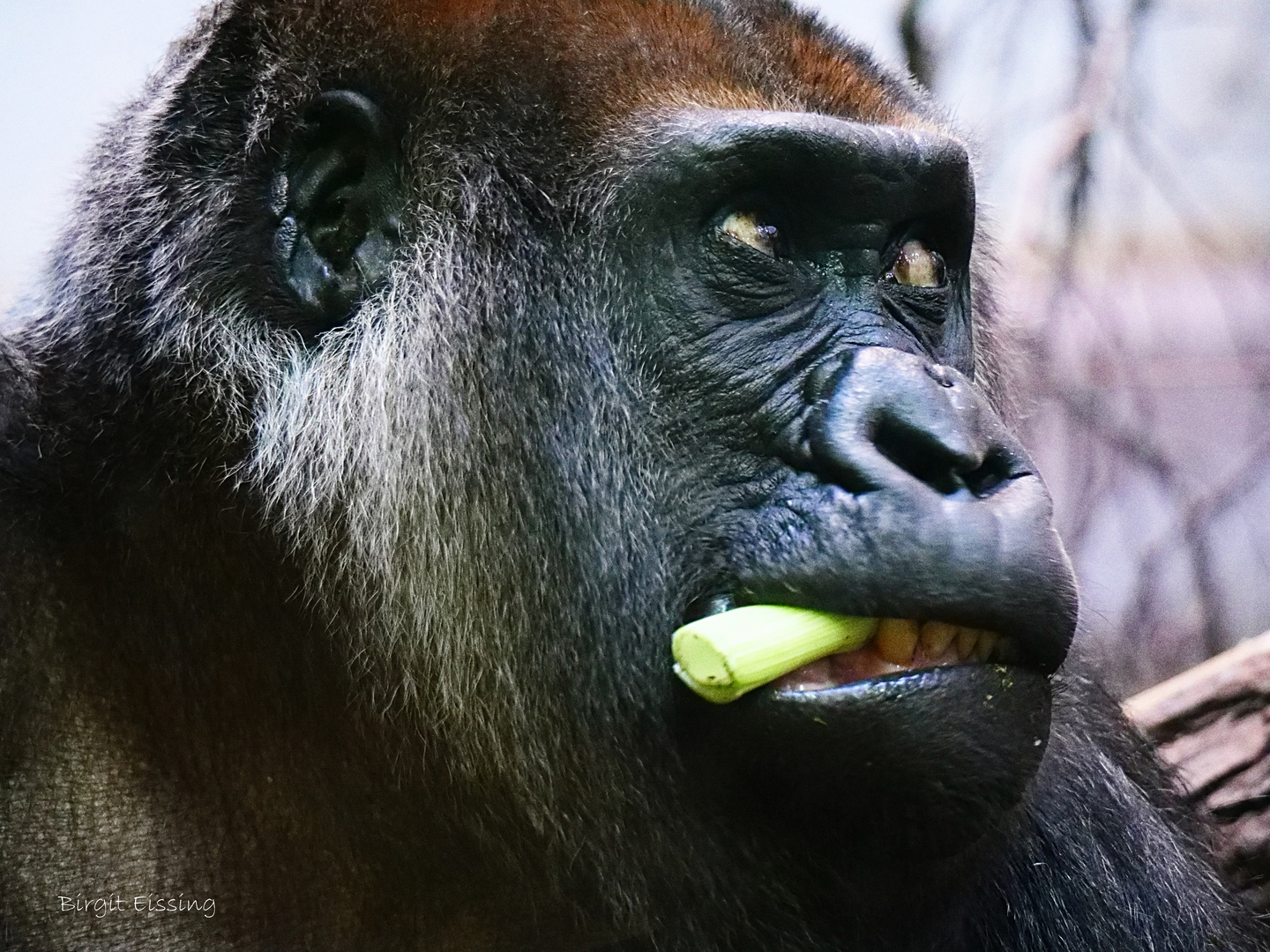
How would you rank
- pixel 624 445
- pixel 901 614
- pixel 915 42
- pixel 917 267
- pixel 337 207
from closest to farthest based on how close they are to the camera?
1. pixel 901 614
2. pixel 624 445
3. pixel 337 207
4. pixel 917 267
5. pixel 915 42

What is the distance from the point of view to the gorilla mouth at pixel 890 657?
2.33 m

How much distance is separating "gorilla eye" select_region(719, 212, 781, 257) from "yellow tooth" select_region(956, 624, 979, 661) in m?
0.86

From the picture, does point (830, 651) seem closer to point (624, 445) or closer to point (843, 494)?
point (843, 494)

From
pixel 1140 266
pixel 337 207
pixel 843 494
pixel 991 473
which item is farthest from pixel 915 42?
pixel 843 494

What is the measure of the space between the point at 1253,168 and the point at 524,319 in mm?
7068

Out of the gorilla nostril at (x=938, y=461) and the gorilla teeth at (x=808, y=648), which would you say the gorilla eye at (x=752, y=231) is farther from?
the gorilla teeth at (x=808, y=648)

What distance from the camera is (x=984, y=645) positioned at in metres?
2.38

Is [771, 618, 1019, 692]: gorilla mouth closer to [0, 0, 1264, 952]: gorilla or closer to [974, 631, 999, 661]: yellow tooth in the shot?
[974, 631, 999, 661]: yellow tooth

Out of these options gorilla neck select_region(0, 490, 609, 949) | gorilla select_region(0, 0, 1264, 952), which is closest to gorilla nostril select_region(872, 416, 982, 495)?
gorilla select_region(0, 0, 1264, 952)

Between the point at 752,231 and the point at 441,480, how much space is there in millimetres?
819

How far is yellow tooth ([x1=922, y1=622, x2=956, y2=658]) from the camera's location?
2.35m

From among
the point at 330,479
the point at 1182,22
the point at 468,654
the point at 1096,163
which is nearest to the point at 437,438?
the point at 330,479

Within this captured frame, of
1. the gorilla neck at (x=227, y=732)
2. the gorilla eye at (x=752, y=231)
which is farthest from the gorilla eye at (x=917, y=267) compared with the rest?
the gorilla neck at (x=227, y=732)

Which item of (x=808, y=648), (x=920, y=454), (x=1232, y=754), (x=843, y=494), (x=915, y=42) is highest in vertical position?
(x=915, y=42)
